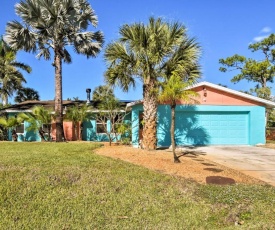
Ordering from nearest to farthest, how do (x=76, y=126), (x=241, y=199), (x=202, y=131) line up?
(x=241, y=199) → (x=202, y=131) → (x=76, y=126)

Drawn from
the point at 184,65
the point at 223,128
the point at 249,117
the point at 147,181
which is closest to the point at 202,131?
the point at 223,128

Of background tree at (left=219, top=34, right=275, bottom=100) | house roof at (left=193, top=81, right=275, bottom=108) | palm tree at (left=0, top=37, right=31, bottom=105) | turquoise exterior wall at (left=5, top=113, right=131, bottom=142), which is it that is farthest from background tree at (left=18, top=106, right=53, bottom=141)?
background tree at (left=219, top=34, right=275, bottom=100)

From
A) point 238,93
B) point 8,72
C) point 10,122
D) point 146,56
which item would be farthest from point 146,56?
point 8,72

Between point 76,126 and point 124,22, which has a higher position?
point 124,22

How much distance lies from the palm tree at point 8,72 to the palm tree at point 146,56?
1390 centimetres

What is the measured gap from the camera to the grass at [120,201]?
4.31 m

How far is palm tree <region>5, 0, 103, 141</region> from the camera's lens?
14.6 meters

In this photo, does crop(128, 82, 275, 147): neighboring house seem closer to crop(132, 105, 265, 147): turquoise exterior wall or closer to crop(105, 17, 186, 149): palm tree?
crop(132, 105, 265, 147): turquoise exterior wall

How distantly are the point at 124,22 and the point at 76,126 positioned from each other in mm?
9934

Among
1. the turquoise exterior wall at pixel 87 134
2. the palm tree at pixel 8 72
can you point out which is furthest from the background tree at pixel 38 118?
the palm tree at pixel 8 72

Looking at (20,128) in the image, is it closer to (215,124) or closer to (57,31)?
(57,31)

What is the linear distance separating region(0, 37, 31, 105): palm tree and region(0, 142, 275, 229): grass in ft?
58.0

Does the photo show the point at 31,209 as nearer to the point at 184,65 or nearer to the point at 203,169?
the point at 203,169

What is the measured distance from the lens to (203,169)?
764cm
